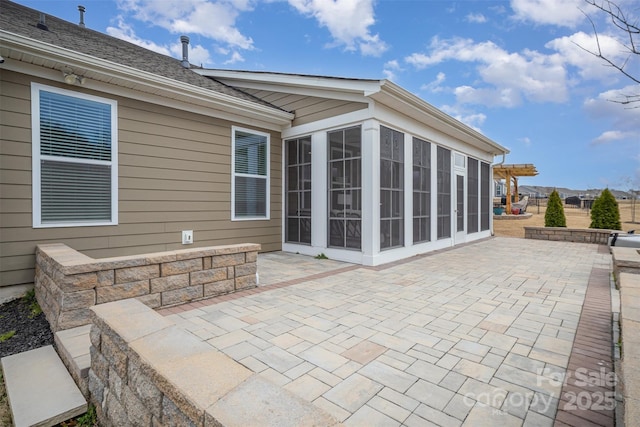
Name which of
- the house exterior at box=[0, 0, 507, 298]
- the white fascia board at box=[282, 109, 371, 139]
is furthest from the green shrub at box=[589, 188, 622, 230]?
the white fascia board at box=[282, 109, 371, 139]

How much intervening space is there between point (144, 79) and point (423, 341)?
4865 mm

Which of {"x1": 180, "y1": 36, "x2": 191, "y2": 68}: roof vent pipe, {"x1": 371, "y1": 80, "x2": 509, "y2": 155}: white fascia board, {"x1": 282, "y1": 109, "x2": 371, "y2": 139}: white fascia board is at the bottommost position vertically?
{"x1": 282, "y1": 109, "x2": 371, "y2": 139}: white fascia board

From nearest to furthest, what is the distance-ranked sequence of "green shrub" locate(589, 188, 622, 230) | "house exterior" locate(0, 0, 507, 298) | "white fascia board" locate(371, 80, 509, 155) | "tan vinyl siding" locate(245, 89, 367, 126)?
"house exterior" locate(0, 0, 507, 298)
"white fascia board" locate(371, 80, 509, 155)
"tan vinyl siding" locate(245, 89, 367, 126)
"green shrub" locate(589, 188, 622, 230)

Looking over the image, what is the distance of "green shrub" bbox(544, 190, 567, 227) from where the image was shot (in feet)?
32.7

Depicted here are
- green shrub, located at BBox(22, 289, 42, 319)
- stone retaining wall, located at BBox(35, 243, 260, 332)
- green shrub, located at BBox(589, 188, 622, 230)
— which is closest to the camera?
stone retaining wall, located at BBox(35, 243, 260, 332)

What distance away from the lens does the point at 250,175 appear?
20.8 feet

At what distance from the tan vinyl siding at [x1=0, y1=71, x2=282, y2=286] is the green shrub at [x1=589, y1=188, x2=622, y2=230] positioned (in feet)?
31.1

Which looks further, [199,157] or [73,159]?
[199,157]

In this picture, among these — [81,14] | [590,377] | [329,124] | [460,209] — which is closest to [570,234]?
[460,209]

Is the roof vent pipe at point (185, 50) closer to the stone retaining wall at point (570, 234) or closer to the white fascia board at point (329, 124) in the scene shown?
the white fascia board at point (329, 124)

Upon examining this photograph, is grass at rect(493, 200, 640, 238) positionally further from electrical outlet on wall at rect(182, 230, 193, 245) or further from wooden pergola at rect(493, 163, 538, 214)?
electrical outlet on wall at rect(182, 230, 193, 245)

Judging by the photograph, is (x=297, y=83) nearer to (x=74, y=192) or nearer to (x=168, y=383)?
(x=74, y=192)

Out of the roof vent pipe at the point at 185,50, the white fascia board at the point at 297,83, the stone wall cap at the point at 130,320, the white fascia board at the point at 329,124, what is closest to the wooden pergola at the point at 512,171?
the white fascia board at the point at 329,124

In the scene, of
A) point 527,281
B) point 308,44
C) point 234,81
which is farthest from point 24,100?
point 308,44
